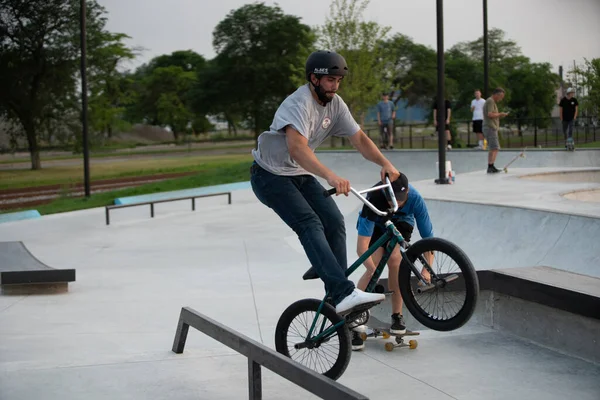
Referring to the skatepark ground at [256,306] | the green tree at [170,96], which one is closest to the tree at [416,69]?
the green tree at [170,96]

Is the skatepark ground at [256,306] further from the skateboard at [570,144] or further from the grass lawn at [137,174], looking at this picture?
the grass lawn at [137,174]

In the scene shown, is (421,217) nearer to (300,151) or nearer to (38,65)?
(300,151)

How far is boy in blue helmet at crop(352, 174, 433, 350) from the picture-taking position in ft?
15.6

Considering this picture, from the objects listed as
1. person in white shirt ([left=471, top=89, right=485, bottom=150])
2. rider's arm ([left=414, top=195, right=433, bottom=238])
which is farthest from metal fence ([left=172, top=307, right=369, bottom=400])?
person in white shirt ([left=471, top=89, right=485, bottom=150])

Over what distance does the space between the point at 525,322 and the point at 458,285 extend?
118 centimetres

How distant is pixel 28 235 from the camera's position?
15141 millimetres

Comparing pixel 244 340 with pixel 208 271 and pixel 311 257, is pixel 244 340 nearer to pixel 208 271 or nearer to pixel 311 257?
pixel 311 257

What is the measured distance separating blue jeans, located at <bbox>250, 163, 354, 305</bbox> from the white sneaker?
4cm

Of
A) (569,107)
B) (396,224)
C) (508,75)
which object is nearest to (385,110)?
(569,107)

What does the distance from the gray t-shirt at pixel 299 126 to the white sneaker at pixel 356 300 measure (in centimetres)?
79

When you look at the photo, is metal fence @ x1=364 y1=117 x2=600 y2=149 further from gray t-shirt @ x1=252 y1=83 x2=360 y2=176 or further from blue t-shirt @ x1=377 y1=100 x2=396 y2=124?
gray t-shirt @ x1=252 y1=83 x2=360 y2=176

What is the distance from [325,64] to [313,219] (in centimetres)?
88

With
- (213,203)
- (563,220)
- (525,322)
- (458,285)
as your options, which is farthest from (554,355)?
(213,203)

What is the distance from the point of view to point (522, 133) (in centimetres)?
3303
